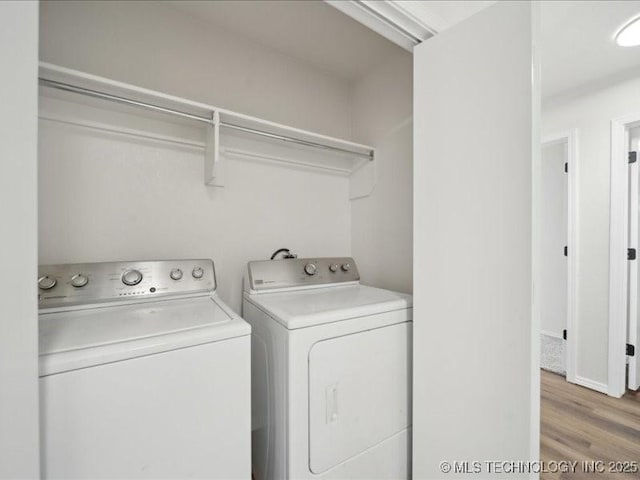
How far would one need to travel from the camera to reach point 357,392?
120cm

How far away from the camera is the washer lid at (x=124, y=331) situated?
750 mm

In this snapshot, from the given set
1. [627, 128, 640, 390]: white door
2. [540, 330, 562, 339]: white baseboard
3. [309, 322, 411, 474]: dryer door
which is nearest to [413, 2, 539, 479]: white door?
[309, 322, 411, 474]: dryer door

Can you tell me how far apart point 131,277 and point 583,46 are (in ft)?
9.96

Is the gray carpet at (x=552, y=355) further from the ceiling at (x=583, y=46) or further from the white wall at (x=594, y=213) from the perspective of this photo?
the ceiling at (x=583, y=46)

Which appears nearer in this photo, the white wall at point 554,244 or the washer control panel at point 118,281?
the washer control panel at point 118,281

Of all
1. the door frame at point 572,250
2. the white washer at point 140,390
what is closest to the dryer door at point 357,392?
the white washer at point 140,390

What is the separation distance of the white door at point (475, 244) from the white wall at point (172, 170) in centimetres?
101

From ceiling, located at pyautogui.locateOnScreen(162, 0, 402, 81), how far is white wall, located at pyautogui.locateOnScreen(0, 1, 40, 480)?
1332mm

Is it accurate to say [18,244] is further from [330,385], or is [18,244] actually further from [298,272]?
[298,272]

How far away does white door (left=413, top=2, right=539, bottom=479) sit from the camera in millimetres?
975

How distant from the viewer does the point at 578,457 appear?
1.65m

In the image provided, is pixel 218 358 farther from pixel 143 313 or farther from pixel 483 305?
pixel 483 305

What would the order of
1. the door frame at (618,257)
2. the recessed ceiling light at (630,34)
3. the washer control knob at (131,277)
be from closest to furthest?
the washer control knob at (131,277) < the recessed ceiling light at (630,34) < the door frame at (618,257)

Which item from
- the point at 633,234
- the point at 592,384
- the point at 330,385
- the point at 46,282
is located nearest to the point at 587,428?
the point at 592,384
